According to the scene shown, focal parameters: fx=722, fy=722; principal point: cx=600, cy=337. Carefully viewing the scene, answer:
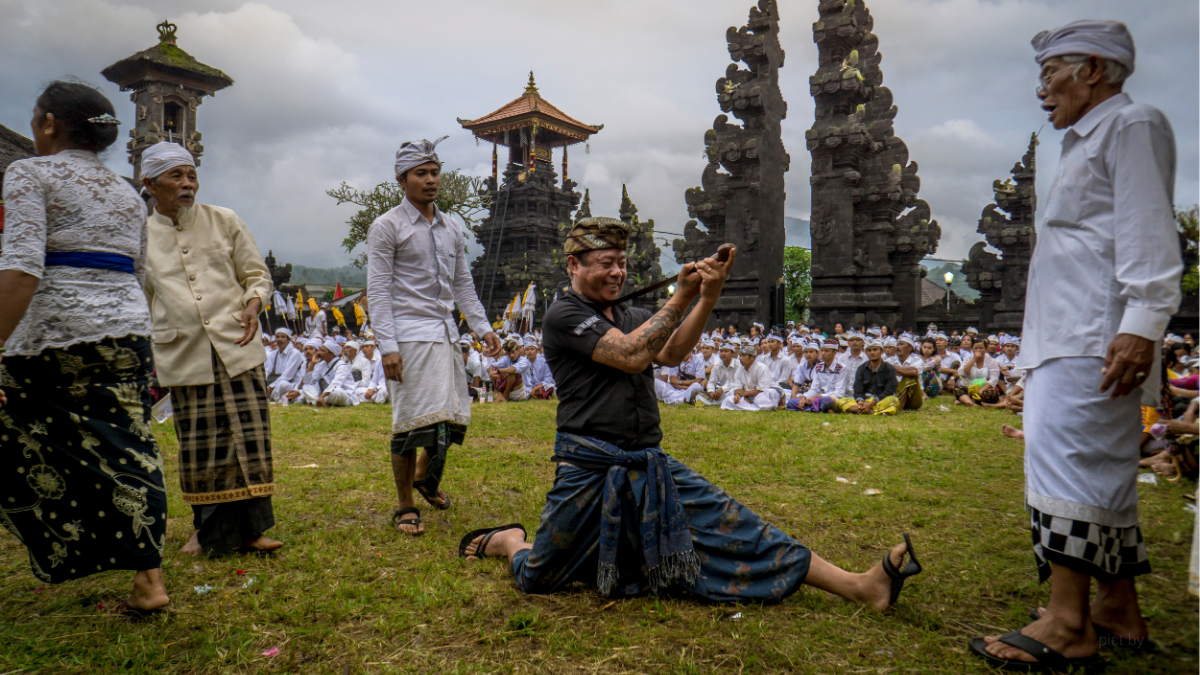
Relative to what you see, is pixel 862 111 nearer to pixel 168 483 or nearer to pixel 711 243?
pixel 711 243

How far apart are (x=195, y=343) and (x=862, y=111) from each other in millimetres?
17778

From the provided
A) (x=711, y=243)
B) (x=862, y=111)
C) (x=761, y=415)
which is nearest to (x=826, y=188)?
(x=862, y=111)

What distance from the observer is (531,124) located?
44.9 metres

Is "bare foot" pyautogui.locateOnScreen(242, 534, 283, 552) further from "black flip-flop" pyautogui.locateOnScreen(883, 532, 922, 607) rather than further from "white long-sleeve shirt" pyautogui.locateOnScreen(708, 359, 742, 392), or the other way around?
"white long-sleeve shirt" pyautogui.locateOnScreen(708, 359, 742, 392)

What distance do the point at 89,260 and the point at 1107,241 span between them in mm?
3732

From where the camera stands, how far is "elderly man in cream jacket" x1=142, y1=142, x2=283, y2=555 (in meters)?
3.60

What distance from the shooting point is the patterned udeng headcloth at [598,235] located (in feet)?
10.0

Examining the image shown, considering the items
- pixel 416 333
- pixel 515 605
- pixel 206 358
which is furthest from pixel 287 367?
pixel 515 605

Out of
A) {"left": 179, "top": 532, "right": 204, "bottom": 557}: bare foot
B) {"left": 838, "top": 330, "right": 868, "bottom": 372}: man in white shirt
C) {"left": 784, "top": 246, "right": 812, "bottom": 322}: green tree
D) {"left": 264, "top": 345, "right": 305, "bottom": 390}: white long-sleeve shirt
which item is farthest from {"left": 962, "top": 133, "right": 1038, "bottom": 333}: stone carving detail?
{"left": 784, "top": 246, "right": 812, "bottom": 322}: green tree

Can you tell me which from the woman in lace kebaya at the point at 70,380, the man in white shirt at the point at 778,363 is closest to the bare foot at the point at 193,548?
the woman in lace kebaya at the point at 70,380

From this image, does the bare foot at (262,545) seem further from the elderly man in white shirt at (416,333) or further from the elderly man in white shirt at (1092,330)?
the elderly man in white shirt at (1092,330)

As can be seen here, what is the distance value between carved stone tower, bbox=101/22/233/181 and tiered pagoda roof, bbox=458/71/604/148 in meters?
16.2

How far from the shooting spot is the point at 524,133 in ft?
150

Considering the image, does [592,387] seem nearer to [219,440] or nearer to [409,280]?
[409,280]
